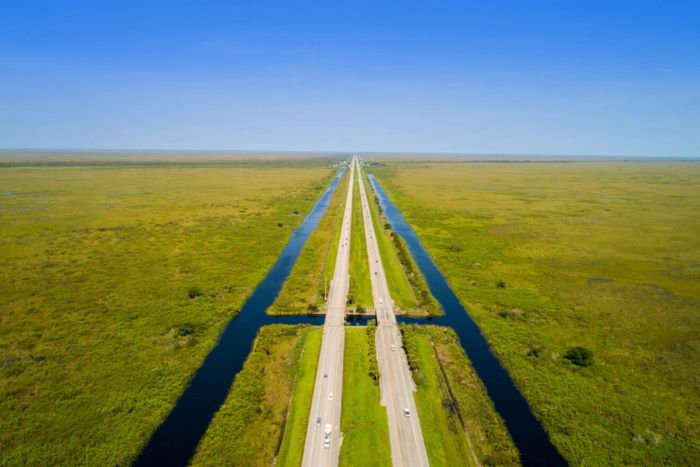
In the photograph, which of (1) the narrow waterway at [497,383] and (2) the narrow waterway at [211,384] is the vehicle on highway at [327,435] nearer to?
(2) the narrow waterway at [211,384]

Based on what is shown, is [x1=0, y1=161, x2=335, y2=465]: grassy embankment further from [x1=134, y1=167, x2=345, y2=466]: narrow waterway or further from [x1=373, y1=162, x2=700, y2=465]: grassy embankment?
[x1=373, y1=162, x2=700, y2=465]: grassy embankment

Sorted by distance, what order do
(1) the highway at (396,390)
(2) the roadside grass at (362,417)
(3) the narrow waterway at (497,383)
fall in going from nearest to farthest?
(2) the roadside grass at (362,417), (1) the highway at (396,390), (3) the narrow waterway at (497,383)

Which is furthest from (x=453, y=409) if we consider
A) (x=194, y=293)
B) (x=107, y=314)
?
(x=107, y=314)

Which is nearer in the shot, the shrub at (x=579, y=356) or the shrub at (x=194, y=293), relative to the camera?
the shrub at (x=579, y=356)

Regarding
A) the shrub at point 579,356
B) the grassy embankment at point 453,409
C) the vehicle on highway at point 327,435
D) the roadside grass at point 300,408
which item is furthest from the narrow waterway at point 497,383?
the vehicle on highway at point 327,435

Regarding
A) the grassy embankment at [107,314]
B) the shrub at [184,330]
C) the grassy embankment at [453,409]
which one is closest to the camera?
the grassy embankment at [453,409]

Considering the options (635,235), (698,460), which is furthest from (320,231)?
(635,235)

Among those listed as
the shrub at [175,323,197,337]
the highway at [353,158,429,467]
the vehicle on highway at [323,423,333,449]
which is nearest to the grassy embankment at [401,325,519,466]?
the highway at [353,158,429,467]
